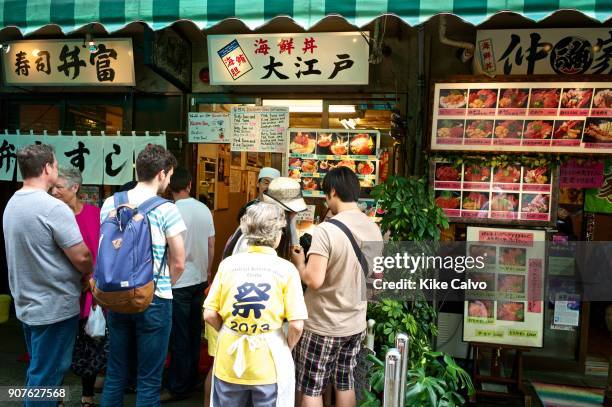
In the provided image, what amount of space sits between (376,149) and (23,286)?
4014mm

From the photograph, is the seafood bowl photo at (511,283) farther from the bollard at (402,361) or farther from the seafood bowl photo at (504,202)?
the bollard at (402,361)

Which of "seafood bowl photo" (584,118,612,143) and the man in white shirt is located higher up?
"seafood bowl photo" (584,118,612,143)

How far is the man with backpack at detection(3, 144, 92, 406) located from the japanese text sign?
109 inches

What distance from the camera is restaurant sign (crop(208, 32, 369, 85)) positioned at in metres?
5.20

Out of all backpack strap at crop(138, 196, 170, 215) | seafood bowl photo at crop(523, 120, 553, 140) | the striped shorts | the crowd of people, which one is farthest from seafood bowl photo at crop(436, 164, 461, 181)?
backpack strap at crop(138, 196, 170, 215)

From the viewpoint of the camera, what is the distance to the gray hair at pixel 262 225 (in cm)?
261

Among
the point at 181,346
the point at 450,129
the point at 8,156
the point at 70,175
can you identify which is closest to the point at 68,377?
the point at 181,346

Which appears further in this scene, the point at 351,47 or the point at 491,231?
the point at 351,47

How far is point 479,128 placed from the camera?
4.88 m

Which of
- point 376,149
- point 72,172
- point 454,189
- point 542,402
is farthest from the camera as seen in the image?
point 376,149

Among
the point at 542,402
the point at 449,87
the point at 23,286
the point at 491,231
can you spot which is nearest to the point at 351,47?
the point at 449,87

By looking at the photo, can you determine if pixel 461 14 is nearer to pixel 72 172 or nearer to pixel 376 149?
pixel 376 149

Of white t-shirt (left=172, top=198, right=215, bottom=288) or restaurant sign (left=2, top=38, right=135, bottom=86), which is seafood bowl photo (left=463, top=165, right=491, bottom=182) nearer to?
white t-shirt (left=172, top=198, right=215, bottom=288)

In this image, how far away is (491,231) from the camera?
4.80 metres
